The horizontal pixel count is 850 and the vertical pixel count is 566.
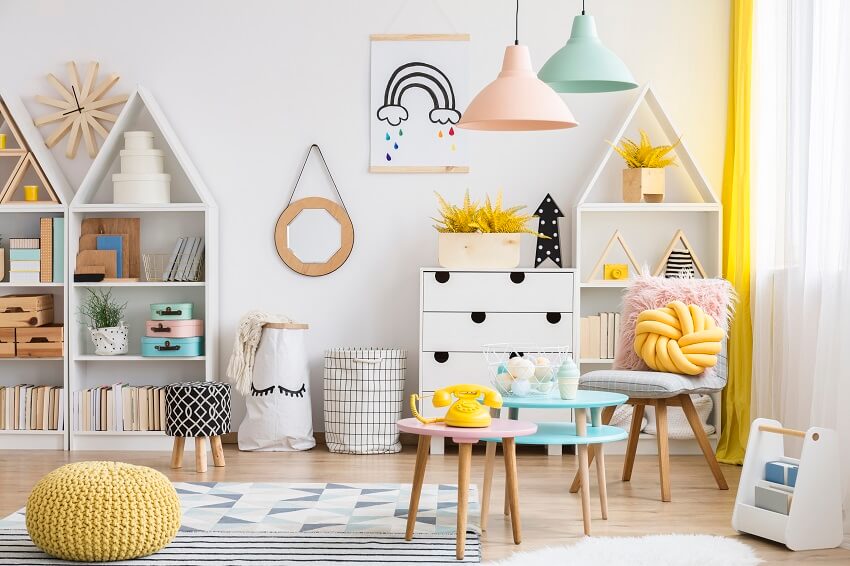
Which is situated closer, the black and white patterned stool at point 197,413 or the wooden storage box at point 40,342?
the black and white patterned stool at point 197,413

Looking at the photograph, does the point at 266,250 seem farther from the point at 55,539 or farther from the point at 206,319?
the point at 55,539

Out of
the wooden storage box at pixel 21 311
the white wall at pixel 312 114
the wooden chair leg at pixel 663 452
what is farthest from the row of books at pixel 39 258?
the wooden chair leg at pixel 663 452

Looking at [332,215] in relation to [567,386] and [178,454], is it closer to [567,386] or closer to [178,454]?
[178,454]

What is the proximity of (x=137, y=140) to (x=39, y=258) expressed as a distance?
0.75m

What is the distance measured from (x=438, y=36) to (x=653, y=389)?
2205 mm

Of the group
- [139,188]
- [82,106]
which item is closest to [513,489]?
[139,188]

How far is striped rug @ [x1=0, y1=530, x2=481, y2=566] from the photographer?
2.77 meters

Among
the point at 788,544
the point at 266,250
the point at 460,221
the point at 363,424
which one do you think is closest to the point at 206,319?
the point at 266,250

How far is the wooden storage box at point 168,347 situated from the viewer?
476 cm

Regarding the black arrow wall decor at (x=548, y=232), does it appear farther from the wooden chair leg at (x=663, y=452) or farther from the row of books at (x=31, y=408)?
the row of books at (x=31, y=408)

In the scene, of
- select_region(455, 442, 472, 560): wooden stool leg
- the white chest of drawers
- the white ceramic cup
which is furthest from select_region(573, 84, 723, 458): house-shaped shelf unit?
select_region(455, 442, 472, 560): wooden stool leg

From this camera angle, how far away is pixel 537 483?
13.1ft

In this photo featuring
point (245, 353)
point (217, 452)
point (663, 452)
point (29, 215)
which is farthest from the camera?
point (29, 215)

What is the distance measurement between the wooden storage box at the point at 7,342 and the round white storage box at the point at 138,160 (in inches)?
37.6
